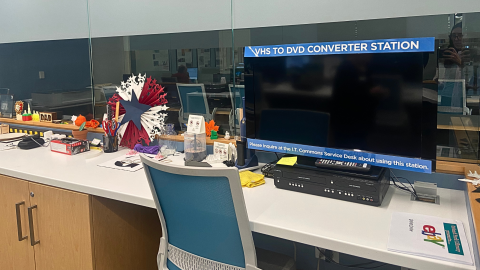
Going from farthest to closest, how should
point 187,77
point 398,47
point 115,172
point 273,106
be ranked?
point 187,77 → point 115,172 → point 273,106 → point 398,47

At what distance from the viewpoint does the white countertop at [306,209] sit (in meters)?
1.23

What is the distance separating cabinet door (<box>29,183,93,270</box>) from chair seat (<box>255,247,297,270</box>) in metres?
0.82

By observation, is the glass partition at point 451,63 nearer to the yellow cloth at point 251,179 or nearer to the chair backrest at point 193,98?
the yellow cloth at point 251,179

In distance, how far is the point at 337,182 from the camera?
1.59m

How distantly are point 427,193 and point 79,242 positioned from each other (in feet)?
5.25

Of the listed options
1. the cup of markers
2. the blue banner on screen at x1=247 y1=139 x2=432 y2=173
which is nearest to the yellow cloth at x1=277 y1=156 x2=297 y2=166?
the blue banner on screen at x1=247 y1=139 x2=432 y2=173

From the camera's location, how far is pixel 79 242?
1.83m

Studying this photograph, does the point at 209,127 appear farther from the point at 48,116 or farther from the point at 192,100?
the point at 48,116

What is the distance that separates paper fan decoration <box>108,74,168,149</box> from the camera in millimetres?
2352

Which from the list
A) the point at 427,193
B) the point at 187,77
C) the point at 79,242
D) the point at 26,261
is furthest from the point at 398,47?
the point at 26,261

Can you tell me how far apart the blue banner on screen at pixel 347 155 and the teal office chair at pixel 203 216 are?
0.64 m

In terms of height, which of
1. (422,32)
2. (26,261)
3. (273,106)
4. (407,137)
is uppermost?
(422,32)

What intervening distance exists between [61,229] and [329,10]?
1.74 metres

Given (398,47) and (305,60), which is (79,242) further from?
(398,47)
